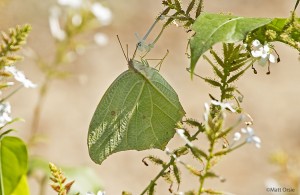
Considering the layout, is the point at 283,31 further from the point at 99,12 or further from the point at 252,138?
the point at 99,12

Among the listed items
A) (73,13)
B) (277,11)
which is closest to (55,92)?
(277,11)

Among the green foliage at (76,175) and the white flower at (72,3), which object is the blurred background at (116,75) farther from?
the green foliage at (76,175)

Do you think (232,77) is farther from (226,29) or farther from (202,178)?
(202,178)

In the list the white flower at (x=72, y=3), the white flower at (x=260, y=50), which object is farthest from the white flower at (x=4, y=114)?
the white flower at (x=72, y=3)

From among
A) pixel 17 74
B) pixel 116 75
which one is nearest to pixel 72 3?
pixel 17 74

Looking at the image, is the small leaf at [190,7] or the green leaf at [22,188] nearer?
the small leaf at [190,7]

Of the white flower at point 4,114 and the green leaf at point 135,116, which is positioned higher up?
the green leaf at point 135,116

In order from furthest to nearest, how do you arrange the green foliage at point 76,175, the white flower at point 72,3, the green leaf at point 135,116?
the white flower at point 72,3 < the green foliage at point 76,175 < the green leaf at point 135,116
